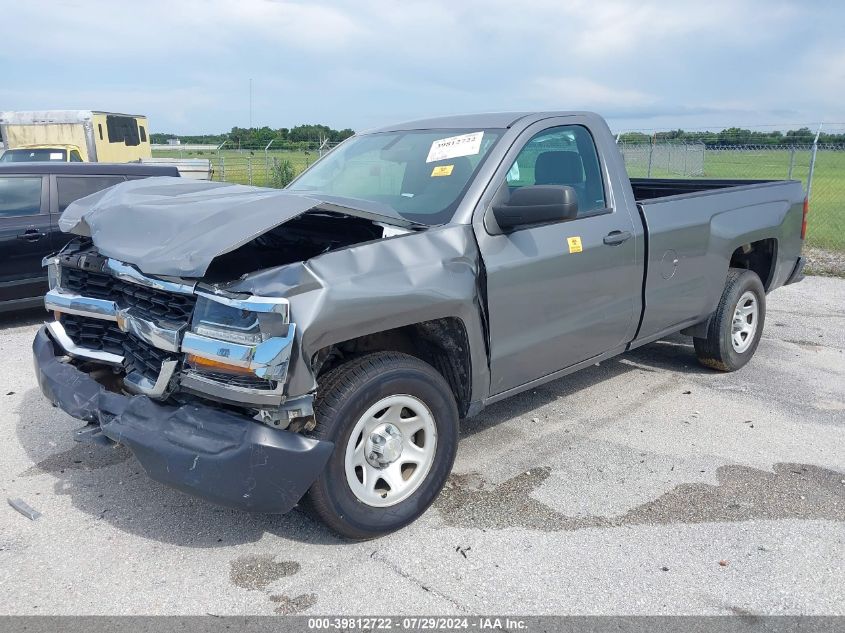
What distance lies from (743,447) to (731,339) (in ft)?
4.76

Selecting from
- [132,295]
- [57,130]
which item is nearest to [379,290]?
[132,295]

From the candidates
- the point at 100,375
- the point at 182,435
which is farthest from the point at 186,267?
A: the point at 100,375

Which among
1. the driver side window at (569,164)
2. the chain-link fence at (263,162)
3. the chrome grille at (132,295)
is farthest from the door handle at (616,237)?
the chain-link fence at (263,162)

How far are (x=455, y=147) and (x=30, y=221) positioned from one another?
534cm

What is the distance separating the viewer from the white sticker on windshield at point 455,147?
4.05 m

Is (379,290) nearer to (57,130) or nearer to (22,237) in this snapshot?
(22,237)

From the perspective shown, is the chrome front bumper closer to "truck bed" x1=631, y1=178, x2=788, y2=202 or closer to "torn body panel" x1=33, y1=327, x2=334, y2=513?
"torn body panel" x1=33, y1=327, x2=334, y2=513

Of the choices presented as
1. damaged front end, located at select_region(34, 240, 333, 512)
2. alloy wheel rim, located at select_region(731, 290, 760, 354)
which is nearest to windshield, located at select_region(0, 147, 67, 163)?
damaged front end, located at select_region(34, 240, 333, 512)

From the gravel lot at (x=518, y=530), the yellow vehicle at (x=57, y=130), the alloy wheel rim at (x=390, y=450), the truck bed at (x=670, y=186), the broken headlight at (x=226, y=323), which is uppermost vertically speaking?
the yellow vehicle at (x=57, y=130)

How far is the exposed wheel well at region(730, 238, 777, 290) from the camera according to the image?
5902 mm

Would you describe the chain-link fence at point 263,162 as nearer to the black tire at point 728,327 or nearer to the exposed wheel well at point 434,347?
the black tire at point 728,327

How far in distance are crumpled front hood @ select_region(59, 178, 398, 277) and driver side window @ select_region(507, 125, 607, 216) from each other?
128 centimetres

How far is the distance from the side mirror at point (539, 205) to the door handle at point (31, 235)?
568 centimetres

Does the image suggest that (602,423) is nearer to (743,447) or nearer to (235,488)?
(743,447)
